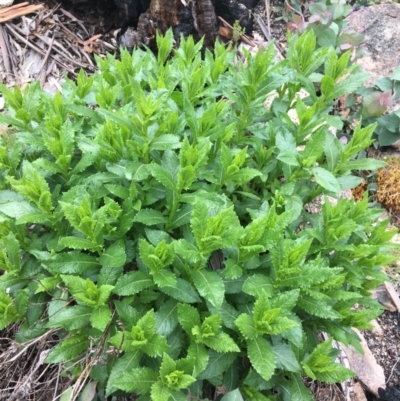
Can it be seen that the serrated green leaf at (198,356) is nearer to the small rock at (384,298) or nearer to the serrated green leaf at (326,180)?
the serrated green leaf at (326,180)

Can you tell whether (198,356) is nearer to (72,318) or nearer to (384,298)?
(72,318)

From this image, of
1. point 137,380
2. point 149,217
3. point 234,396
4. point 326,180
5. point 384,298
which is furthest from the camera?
point 384,298

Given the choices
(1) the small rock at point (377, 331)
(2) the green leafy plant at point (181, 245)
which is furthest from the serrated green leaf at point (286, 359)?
(1) the small rock at point (377, 331)

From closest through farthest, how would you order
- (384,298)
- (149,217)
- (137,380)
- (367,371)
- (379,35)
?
(137,380), (149,217), (367,371), (384,298), (379,35)

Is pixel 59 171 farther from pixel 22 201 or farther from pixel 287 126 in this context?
pixel 287 126

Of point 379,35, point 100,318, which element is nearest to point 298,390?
point 100,318
